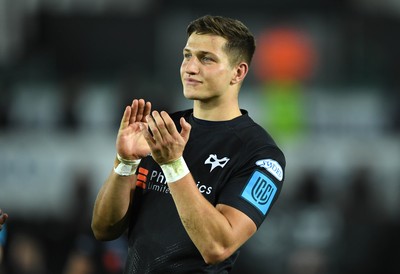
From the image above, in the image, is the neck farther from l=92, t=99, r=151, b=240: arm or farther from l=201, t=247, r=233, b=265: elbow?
l=201, t=247, r=233, b=265: elbow

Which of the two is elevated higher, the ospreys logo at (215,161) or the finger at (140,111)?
the finger at (140,111)

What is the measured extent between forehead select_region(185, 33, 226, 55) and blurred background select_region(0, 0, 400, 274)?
227 inches

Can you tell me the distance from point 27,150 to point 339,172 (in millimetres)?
4427

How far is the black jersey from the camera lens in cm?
479

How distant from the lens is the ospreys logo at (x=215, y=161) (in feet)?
16.1

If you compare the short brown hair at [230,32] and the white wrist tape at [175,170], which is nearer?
the white wrist tape at [175,170]

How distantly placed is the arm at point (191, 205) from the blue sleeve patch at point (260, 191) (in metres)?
0.23

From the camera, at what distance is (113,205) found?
16.4 ft

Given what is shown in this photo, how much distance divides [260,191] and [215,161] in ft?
0.91

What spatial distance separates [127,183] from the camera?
16.4ft

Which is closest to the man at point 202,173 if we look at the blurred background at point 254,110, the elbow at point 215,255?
the elbow at point 215,255

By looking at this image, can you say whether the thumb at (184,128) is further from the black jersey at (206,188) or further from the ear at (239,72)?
the ear at (239,72)

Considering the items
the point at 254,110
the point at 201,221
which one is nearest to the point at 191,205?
the point at 201,221

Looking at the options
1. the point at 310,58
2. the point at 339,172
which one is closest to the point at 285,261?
the point at 339,172
